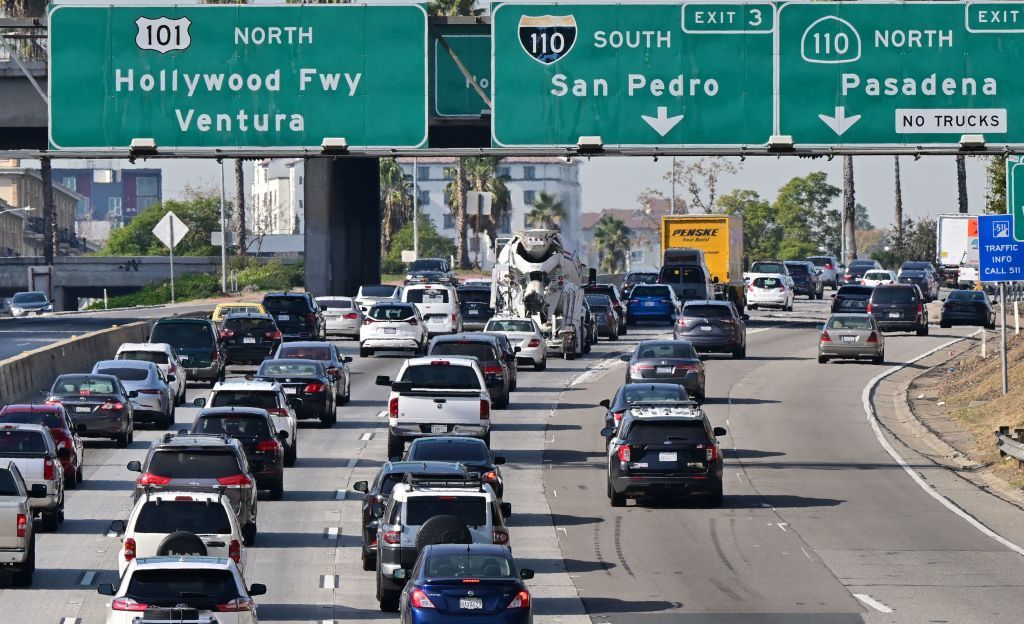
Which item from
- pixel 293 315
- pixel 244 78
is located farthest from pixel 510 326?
pixel 244 78

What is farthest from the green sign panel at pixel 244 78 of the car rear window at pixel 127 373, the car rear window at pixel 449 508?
the car rear window at pixel 449 508

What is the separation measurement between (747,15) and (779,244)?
125639mm

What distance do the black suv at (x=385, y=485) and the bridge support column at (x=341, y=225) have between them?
41.1 metres

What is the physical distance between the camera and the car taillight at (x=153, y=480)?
84.2 feet

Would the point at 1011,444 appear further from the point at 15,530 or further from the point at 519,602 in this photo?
the point at 15,530

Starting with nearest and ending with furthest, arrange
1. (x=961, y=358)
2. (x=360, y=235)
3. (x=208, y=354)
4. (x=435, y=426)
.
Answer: (x=435, y=426)
(x=208, y=354)
(x=961, y=358)
(x=360, y=235)

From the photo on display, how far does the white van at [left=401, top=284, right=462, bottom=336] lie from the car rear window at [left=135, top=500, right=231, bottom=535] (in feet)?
140

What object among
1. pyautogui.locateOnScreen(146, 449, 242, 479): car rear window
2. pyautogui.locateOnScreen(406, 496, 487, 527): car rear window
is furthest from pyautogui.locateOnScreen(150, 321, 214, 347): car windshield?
pyautogui.locateOnScreen(406, 496, 487, 527): car rear window

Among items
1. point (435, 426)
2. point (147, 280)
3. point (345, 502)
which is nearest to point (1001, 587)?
point (345, 502)

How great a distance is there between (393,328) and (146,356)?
1482 centimetres

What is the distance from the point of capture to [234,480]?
26.0 m

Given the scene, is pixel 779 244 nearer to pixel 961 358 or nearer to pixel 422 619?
→ pixel 961 358

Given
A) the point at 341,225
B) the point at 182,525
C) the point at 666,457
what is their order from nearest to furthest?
the point at 182,525, the point at 666,457, the point at 341,225

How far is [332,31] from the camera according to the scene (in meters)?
32.8
